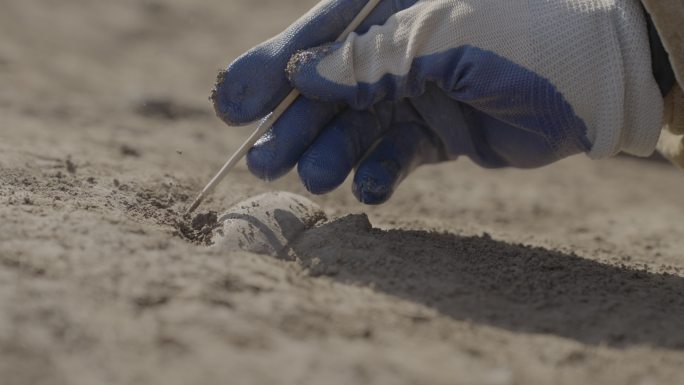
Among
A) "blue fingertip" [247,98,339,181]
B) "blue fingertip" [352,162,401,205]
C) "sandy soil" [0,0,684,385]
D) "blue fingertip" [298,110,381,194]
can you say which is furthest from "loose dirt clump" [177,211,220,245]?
"blue fingertip" [352,162,401,205]

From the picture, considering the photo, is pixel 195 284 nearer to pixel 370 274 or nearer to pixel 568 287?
pixel 370 274

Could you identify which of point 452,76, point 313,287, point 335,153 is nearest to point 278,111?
point 335,153

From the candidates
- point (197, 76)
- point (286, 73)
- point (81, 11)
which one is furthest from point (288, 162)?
point (81, 11)

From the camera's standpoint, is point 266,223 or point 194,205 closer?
point 266,223

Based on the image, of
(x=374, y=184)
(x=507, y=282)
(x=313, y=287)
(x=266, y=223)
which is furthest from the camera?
(x=374, y=184)

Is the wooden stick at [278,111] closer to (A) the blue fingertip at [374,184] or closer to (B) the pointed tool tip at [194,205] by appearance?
(B) the pointed tool tip at [194,205]

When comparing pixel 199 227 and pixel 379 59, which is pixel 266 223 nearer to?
pixel 199 227

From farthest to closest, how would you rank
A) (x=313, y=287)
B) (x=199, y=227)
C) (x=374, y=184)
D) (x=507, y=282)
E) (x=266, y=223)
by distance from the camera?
(x=374, y=184)
(x=199, y=227)
(x=266, y=223)
(x=507, y=282)
(x=313, y=287)
